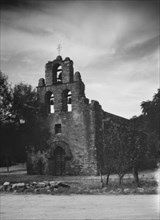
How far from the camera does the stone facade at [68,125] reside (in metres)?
24.2

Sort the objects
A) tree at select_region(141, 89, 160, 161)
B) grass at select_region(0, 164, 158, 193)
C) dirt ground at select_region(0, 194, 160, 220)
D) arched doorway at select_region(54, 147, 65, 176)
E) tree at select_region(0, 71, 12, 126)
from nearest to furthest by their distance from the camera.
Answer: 1. dirt ground at select_region(0, 194, 160, 220)
2. grass at select_region(0, 164, 158, 193)
3. tree at select_region(0, 71, 12, 126)
4. arched doorway at select_region(54, 147, 65, 176)
5. tree at select_region(141, 89, 160, 161)

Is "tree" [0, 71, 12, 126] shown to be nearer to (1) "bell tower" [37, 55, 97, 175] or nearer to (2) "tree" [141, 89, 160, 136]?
(1) "bell tower" [37, 55, 97, 175]

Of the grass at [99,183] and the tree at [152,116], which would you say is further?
the tree at [152,116]

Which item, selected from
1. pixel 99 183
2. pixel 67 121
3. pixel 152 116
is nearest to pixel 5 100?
pixel 67 121

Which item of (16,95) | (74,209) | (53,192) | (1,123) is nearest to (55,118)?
(16,95)

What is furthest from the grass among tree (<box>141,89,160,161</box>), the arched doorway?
tree (<box>141,89,160,161</box>)

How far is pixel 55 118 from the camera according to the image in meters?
26.0

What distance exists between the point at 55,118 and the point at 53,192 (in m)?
14.0

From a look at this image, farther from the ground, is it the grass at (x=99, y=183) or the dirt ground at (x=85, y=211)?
the dirt ground at (x=85, y=211)

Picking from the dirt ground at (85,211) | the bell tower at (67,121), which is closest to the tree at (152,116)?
the bell tower at (67,121)

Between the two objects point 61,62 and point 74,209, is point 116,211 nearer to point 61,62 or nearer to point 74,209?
point 74,209

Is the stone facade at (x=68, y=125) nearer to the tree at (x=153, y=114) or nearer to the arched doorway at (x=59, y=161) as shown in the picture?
the arched doorway at (x=59, y=161)

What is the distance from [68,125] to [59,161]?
308cm

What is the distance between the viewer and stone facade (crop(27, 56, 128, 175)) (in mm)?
24250
